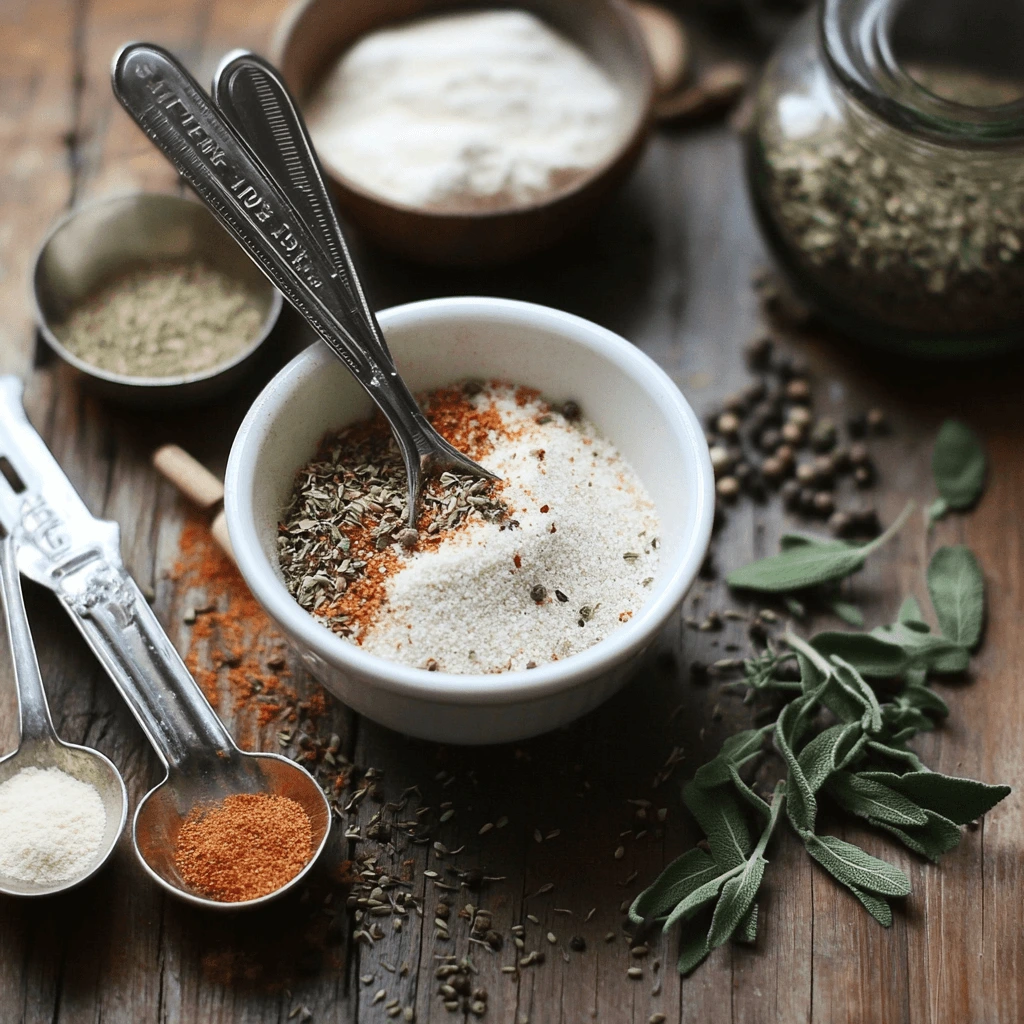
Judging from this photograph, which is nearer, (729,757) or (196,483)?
(729,757)

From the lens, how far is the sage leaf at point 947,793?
1.34 m

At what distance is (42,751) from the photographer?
1.37 metres

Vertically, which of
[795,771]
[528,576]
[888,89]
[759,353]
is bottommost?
[795,771]

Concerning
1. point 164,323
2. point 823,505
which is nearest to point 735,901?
point 823,505

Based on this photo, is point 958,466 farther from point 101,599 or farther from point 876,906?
point 101,599

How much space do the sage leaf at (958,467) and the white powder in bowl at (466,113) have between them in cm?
71

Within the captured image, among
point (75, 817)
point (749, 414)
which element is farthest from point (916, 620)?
point (75, 817)

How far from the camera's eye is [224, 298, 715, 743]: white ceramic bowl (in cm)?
121

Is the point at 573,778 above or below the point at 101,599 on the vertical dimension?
below

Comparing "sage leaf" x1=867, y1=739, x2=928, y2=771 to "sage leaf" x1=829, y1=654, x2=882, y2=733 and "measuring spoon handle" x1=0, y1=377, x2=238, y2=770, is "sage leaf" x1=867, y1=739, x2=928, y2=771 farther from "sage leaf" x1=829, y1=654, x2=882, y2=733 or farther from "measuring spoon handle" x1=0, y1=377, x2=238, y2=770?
"measuring spoon handle" x1=0, y1=377, x2=238, y2=770

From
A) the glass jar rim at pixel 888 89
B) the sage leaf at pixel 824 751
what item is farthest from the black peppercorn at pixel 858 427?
the sage leaf at pixel 824 751

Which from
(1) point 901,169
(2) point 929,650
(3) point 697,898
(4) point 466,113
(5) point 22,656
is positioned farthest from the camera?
(4) point 466,113

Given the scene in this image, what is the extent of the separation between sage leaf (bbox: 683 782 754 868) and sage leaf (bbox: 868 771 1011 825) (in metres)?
0.18

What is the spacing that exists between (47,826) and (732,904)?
820mm
